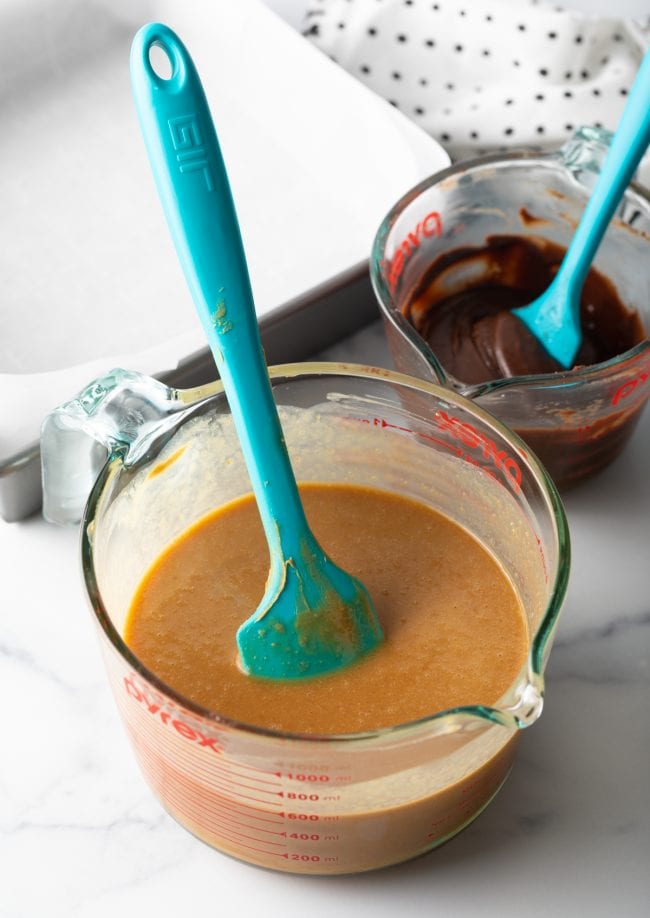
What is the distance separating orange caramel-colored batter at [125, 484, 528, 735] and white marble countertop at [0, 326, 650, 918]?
0.13 meters

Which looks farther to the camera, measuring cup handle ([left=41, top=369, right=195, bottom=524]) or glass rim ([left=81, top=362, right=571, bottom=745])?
measuring cup handle ([left=41, top=369, right=195, bottom=524])

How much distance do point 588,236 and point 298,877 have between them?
1.88 ft

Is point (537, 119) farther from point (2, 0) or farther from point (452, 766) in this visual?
point (452, 766)

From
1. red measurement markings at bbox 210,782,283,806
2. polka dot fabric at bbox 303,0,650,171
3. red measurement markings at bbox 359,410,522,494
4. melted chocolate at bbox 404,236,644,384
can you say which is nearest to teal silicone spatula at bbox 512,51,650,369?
melted chocolate at bbox 404,236,644,384

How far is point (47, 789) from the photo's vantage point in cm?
97

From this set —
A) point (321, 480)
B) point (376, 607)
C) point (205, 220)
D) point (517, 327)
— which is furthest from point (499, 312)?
point (205, 220)

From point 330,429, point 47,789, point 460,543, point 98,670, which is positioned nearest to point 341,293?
point 330,429

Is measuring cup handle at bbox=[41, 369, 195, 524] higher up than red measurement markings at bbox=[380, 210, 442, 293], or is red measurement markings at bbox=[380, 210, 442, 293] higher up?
measuring cup handle at bbox=[41, 369, 195, 524]

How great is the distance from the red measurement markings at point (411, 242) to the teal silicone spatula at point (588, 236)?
0.37ft

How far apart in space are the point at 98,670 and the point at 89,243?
50cm

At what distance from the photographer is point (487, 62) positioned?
4.70 ft

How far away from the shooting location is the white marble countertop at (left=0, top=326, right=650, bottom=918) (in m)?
0.91

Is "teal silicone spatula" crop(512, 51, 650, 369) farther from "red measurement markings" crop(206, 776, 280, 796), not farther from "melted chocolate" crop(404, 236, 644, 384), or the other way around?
"red measurement markings" crop(206, 776, 280, 796)

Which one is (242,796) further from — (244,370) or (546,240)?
(546,240)
